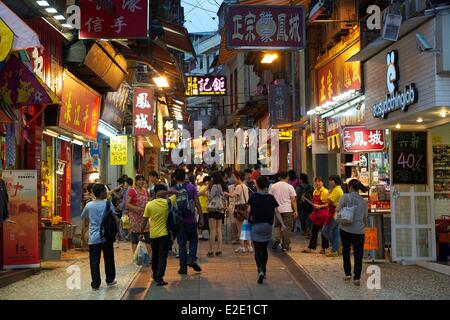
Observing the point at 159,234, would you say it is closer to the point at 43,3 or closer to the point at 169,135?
the point at 43,3

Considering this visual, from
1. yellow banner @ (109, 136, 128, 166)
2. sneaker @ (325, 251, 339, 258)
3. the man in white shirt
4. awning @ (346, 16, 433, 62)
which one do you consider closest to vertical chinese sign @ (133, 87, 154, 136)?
yellow banner @ (109, 136, 128, 166)

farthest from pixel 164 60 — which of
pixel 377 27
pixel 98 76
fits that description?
pixel 377 27

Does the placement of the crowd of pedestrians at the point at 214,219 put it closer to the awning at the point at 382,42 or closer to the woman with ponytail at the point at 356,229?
the woman with ponytail at the point at 356,229

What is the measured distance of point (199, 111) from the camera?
232 ft

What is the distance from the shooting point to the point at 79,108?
629 inches

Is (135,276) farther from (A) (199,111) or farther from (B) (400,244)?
(A) (199,111)

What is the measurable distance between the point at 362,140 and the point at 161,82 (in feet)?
40.2

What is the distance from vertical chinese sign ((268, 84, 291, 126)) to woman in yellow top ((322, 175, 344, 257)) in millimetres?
13980

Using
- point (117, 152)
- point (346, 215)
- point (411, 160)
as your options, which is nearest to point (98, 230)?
point (346, 215)

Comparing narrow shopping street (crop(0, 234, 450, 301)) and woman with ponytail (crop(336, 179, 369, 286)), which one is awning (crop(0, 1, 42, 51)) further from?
woman with ponytail (crop(336, 179, 369, 286))

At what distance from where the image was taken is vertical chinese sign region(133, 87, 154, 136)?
24703 mm

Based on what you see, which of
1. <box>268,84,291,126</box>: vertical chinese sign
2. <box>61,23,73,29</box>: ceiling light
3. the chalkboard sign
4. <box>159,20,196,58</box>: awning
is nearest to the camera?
the chalkboard sign

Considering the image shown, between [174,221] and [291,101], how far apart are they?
18649 millimetres

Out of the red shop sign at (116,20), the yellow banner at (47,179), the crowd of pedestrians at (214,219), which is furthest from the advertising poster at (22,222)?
the red shop sign at (116,20)
